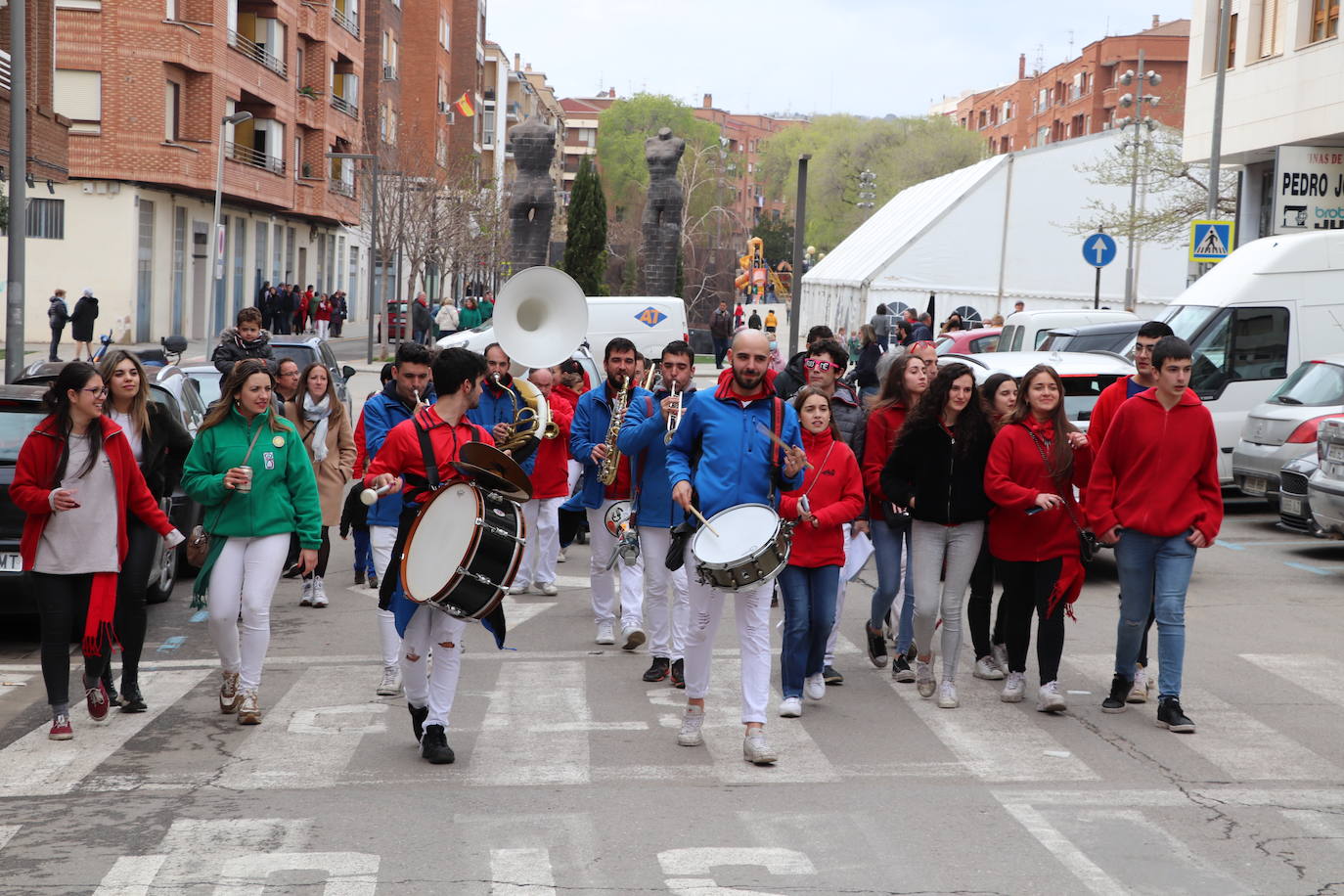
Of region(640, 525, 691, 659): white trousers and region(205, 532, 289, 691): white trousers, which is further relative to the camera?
region(640, 525, 691, 659): white trousers

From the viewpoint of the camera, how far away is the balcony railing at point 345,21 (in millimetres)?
59156

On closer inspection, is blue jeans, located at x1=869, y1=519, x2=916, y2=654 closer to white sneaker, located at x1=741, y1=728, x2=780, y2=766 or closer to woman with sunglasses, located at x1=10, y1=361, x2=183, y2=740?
white sneaker, located at x1=741, y1=728, x2=780, y2=766

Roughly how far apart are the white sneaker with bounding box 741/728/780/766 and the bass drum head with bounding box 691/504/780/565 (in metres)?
0.83

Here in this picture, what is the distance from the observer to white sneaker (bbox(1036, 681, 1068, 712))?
799 cm

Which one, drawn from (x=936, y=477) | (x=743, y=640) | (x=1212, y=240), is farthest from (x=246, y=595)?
(x=1212, y=240)

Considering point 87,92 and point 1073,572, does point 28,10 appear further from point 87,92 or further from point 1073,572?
point 1073,572

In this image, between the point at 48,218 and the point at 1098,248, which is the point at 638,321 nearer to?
the point at 1098,248

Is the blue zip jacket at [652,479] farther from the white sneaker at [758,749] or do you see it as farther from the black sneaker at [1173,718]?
the black sneaker at [1173,718]

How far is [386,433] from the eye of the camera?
8.93m

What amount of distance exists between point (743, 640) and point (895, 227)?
1684 inches

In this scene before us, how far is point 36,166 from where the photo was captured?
76.3 feet

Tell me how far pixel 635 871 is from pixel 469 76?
94.3m

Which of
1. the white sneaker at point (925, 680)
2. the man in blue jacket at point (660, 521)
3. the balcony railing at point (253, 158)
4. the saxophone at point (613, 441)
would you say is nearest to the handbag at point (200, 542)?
the man in blue jacket at point (660, 521)

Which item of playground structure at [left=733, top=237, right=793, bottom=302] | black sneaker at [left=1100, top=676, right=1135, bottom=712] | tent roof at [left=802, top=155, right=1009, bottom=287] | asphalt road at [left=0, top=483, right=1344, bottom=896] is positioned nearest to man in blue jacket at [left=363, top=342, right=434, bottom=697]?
asphalt road at [left=0, top=483, right=1344, bottom=896]
